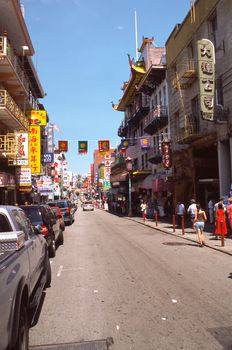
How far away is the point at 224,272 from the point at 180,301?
10.3 feet

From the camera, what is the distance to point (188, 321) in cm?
580

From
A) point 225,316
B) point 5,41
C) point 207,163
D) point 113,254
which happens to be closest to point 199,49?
point 207,163

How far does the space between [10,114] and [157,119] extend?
1351 cm

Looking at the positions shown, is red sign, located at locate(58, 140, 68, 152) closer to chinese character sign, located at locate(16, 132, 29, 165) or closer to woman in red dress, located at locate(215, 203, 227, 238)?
chinese character sign, located at locate(16, 132, 29, 165)

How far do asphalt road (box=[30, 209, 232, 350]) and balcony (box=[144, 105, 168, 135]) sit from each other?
2046 cm

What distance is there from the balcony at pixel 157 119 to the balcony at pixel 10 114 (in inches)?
430

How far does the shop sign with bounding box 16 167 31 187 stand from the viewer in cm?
2716

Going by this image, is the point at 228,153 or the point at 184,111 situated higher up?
the point at 184,111

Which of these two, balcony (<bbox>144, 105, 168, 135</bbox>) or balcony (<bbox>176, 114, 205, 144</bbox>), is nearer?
balcony (<bbox>176, 114, 205, 144</bbox>)

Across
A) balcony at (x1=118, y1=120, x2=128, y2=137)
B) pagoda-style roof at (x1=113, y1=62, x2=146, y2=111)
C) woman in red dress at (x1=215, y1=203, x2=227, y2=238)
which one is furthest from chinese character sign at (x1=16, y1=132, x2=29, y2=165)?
balcony at (x1=118, y1=120, x2=128, y2=137)

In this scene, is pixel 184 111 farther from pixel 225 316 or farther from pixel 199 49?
pixel 225 316

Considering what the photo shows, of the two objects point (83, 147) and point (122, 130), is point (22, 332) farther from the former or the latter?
point (122, 130)

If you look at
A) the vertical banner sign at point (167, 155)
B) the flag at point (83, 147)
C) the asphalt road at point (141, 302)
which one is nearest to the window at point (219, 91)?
the vertical banner sign at point (167, 155)

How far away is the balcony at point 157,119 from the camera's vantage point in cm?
3157
